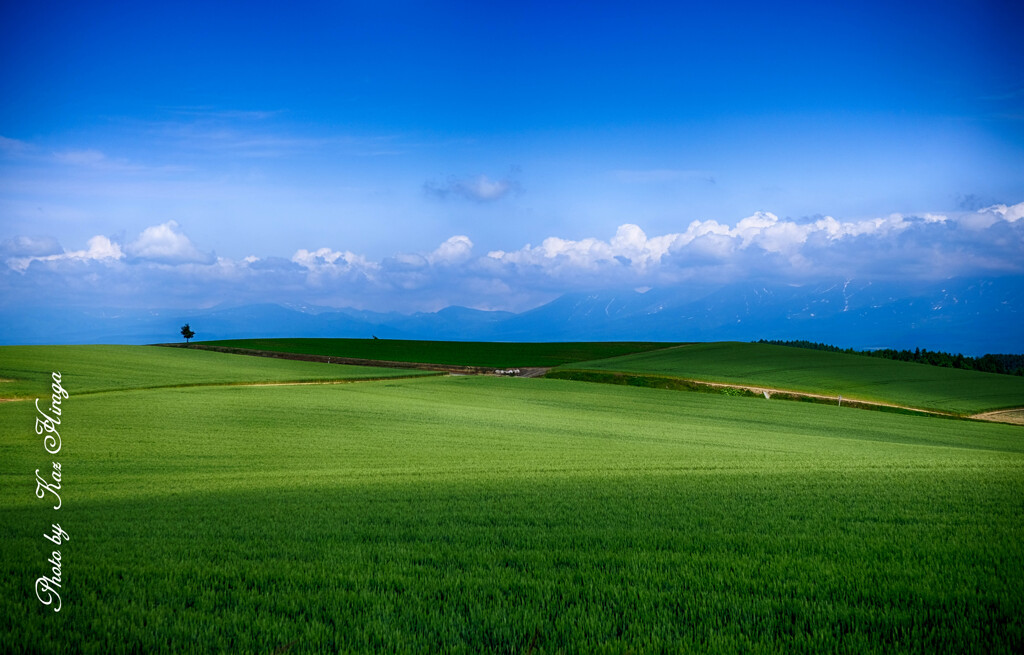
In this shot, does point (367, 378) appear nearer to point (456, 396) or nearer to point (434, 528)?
point (456, 396)

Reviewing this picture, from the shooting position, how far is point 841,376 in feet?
196

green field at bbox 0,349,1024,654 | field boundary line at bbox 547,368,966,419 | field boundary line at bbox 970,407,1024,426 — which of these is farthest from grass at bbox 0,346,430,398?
field boundary line at bbox 970,407,1024,426

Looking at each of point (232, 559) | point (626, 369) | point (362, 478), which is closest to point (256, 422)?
point (362, 478)

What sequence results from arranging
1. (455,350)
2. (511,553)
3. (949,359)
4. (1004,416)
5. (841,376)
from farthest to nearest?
(455,350)
(949,359)
(841,376)
(1004,416)
(511,553)

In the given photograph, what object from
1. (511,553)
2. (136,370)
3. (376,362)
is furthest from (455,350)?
(511,553)

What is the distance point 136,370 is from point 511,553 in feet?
161

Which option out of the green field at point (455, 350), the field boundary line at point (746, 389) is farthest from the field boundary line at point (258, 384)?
the green field at point (455, 350)

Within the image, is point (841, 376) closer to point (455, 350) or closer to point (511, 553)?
point (455, 350)

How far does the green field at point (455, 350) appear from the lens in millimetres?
80000

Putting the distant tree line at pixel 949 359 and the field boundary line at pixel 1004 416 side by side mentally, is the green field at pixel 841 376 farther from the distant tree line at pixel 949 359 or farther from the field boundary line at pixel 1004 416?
the distant tree line at pixel 949 359

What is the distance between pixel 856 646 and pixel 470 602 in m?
3.22

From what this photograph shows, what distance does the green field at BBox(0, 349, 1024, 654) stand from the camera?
198 inches

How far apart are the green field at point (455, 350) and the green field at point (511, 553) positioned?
60.1m

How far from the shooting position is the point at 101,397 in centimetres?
3262
